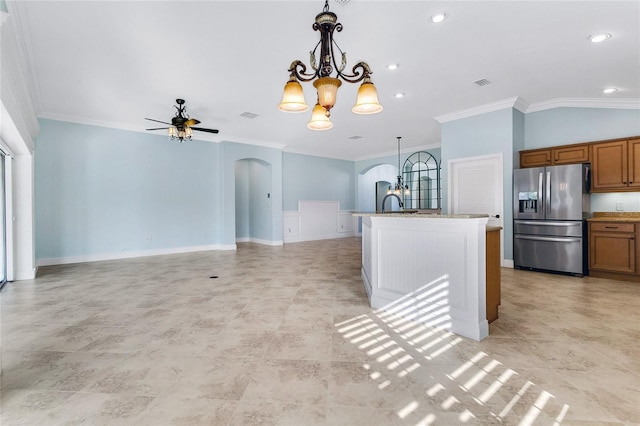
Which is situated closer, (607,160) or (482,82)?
(482,82)

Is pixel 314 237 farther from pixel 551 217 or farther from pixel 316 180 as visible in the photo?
pixel 551 217

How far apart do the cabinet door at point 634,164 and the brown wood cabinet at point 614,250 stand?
63cm

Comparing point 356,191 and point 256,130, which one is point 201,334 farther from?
point 356,191

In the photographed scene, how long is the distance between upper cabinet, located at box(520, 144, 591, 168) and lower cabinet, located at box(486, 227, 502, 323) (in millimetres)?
3310

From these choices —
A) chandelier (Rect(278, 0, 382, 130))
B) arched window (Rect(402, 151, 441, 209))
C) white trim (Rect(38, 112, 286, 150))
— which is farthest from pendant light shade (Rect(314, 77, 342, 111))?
arched window (Rect(402, 151, 441, 209))

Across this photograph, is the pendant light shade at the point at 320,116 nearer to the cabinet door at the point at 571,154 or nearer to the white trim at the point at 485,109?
the white trim at the point at 485,109

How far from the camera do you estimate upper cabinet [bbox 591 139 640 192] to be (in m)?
4.35

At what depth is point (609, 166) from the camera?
4.54 metres

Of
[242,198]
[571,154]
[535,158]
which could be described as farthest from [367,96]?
[242,198]

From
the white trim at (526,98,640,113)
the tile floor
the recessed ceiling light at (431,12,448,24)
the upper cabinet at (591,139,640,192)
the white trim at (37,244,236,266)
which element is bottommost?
the tile floor

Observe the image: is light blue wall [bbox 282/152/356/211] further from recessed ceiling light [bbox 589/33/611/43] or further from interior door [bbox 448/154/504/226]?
recessed ceiling light [bbox 589/33/611/43]

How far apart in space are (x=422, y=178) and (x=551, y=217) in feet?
15.9

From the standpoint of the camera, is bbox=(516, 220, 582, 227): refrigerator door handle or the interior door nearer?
bbox=(516, 220, 582, 227): refrigerator door handle

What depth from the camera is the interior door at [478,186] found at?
527 cm
